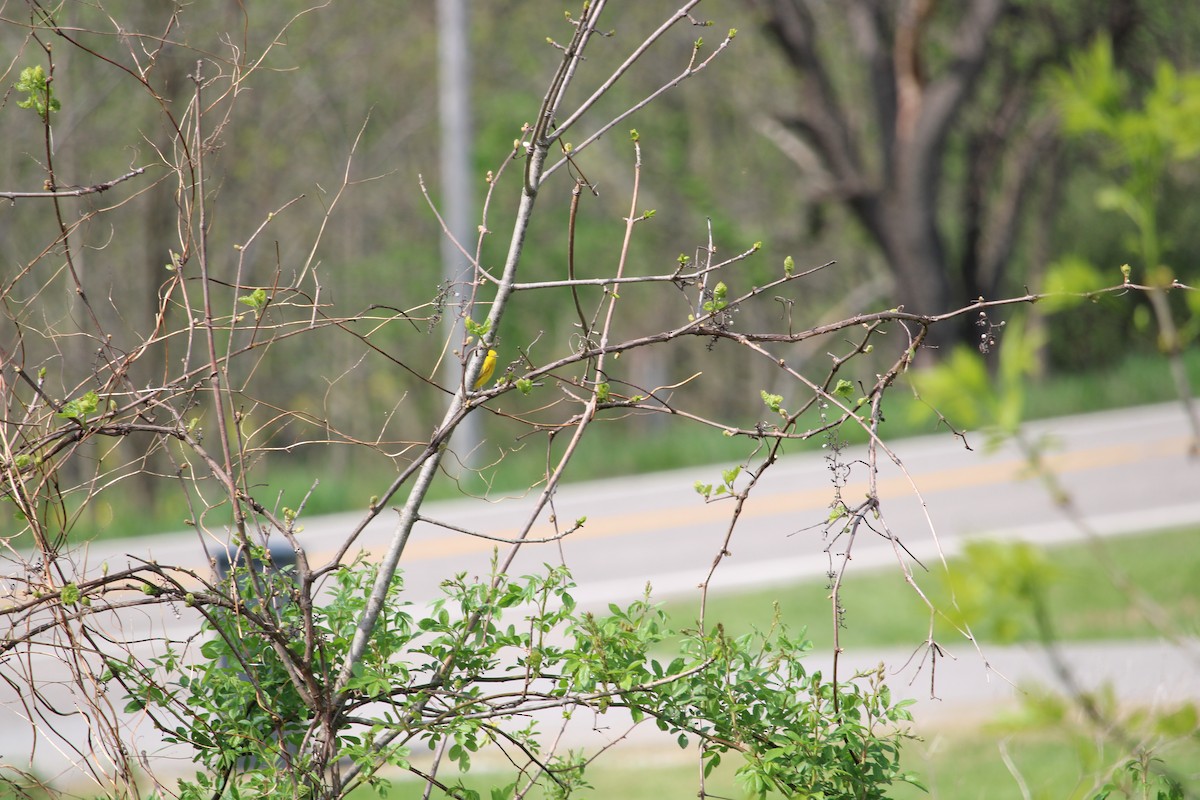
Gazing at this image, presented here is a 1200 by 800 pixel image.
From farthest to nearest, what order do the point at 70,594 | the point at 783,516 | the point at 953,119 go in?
1. the point at 953,119
2. the point at 783,516
3. the point at 70,594

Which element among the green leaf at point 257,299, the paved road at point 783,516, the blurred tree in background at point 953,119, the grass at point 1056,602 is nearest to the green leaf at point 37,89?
the green leaf at point 257,299

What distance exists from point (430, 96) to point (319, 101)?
9.96ft

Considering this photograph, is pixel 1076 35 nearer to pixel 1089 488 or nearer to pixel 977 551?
pixel 1089 488

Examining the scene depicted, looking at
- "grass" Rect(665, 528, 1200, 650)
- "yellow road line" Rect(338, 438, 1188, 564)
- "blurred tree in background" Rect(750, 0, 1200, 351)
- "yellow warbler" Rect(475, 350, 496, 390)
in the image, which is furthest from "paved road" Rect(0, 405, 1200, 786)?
"yellow warbler" Rect(475, 350, 496, 390)

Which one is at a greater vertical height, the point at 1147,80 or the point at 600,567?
the point at 1147,80

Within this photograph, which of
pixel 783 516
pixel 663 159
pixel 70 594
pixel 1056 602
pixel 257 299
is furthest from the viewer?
pixel 663 159

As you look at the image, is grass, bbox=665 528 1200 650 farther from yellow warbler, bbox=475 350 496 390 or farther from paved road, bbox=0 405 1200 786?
yellow warbler, bbox=475 350 496 390

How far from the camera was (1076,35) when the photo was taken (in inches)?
704

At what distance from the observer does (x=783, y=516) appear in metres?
11.4

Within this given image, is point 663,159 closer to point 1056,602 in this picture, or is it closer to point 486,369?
point 1056,602

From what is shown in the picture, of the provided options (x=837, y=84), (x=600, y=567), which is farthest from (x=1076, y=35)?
(x=600, y=567)

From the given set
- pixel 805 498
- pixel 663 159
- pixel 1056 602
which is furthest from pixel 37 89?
pixel 663 159

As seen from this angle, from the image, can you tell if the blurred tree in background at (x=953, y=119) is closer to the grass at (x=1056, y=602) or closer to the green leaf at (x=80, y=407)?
the grass at (x=1056, y=602)

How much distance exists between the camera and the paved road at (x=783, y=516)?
981 cm
